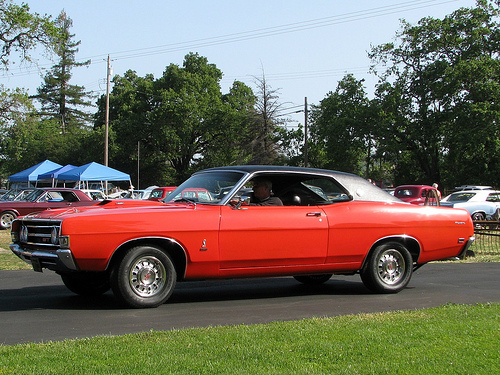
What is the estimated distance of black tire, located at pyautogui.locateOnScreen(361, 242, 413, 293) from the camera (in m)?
8.07

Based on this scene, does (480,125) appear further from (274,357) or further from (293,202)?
(274,357)

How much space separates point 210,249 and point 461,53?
43.0 metres

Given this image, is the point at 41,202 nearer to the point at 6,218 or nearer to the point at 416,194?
the point at 6,218

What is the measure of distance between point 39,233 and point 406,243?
487 centimetres

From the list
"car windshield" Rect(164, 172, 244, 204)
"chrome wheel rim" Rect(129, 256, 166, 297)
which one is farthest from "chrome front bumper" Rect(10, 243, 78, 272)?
"car windshield" Rect(164, 172, 244, 204)

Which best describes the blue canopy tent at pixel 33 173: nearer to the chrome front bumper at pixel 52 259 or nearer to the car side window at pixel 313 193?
the car side window at pixel 313 193

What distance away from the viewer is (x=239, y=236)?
712 cm

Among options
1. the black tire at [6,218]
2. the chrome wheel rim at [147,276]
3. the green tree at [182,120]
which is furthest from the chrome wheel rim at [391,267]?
the green tree at [182,120]

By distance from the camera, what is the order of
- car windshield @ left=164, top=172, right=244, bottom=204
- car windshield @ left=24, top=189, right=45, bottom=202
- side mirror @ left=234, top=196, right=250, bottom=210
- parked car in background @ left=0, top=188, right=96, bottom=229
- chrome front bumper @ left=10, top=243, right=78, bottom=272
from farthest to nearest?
car windshield @ left=24, top=189, right=45, bottom=202, parked car in background @ left=0, top=188, right=96, bottom=229, car windshield @ left=164, top=172, right=244, bottom=204, side mirror @ left=234, top=196, right=250, bottom=210, chrome front bumper @ left=10, top=243, right=78, bottom=272

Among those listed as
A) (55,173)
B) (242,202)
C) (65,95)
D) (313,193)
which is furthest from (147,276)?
(65,95)

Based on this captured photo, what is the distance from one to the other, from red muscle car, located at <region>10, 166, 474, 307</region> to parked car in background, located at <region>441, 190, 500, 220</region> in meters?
20.8

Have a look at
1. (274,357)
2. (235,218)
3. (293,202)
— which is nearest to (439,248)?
(293,202)

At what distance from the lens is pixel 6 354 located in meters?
4.69

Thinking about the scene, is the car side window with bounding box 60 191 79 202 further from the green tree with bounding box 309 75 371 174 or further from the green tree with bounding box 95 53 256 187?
the green tree with bounding box 95 53 256 187
